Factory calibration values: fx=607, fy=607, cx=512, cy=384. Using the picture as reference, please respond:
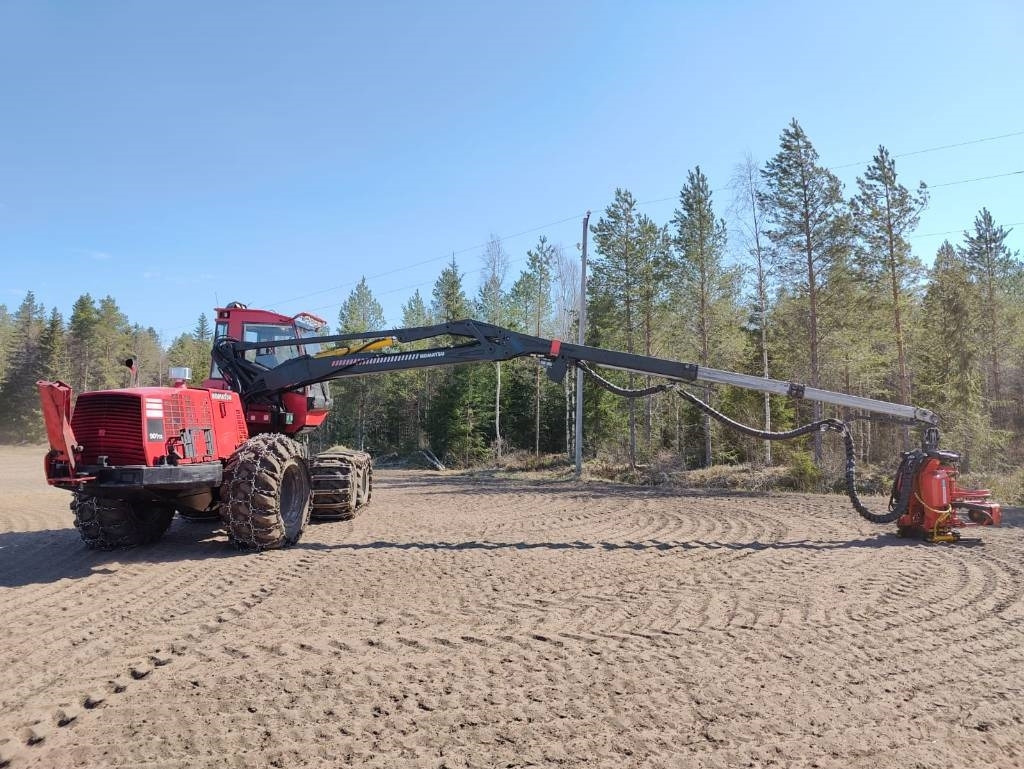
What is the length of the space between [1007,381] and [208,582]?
138 ft

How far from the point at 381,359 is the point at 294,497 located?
251cm

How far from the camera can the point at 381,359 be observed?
9766 mm

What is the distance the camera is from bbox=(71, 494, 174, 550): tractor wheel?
8031 millimetres

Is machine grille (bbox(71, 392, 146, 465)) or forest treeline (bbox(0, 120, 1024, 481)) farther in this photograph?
→ forest treeline (bbox(0, 120, 1024, 481))

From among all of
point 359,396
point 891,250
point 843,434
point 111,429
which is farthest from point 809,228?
point 359,396

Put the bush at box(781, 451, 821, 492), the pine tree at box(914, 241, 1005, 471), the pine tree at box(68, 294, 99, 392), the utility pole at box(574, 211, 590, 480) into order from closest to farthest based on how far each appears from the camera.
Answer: the bush at box(781, 451, 821, 492) < the utility pole at box(574, 211, 590, 480) < the pine tree at box(914, 241, 1005, 471) < the pine tree at box(68, 294, 99, 392)

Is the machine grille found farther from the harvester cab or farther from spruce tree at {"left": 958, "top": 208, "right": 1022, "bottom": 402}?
spruce tree at {"left": 958, "top": 208, "right": 1022, "bottom": 402}

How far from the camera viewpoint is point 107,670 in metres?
4.46

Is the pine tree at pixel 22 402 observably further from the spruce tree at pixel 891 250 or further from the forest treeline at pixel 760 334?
the spruce tree at pixel 891 250

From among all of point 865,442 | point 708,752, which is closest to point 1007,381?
point 865,442

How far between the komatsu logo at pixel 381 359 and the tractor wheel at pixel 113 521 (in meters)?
3.29

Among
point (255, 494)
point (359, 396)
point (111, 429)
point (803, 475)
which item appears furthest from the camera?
point (359, 396)

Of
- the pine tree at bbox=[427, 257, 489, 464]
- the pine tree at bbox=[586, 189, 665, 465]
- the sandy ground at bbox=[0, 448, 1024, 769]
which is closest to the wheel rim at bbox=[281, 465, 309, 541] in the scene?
the sandy ground at bbox=[0, 448, 1024, 769]

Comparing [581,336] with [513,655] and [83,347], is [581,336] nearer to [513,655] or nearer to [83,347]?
[513,655]
